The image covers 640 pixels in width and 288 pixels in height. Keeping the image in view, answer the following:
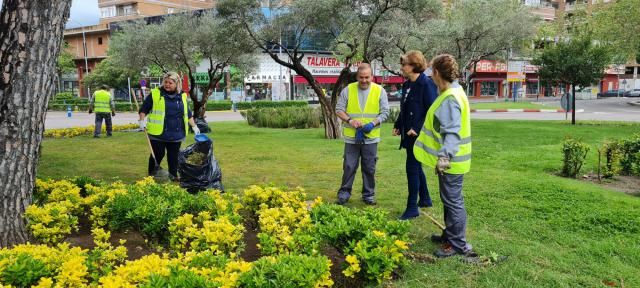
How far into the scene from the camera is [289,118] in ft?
66.7

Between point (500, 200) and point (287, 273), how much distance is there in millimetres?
3913

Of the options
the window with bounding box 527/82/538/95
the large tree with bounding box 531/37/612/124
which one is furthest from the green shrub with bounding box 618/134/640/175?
the window with bounding box 527/82/538/95

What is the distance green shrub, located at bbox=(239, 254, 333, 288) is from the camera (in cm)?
285

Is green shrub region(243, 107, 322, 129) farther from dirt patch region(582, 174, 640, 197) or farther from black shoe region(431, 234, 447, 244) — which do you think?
black shoe region(431, 234, 447, 244)

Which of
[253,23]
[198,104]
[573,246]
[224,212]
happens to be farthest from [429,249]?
[198,104]

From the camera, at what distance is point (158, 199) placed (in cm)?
449

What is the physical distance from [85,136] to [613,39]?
20.7 m

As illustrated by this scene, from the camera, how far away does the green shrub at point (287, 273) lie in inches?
112

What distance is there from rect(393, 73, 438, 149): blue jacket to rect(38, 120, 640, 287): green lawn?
97 centimetres

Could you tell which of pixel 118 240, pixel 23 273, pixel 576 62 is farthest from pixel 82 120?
pixel 23 273

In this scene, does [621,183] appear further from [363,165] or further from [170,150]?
[170,150]

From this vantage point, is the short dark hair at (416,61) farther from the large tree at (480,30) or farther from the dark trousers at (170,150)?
the large tree at (480,30)

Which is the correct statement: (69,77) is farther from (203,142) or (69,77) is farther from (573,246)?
(573,246)

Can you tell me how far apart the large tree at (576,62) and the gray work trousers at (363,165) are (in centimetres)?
1520
